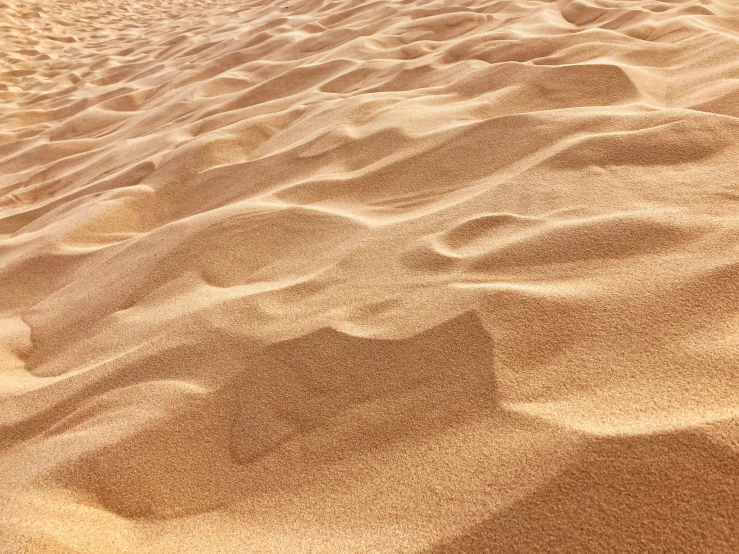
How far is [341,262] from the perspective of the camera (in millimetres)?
1145

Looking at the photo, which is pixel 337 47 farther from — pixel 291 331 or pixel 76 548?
pixel 76 548

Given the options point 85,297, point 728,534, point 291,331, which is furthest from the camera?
point 85,297

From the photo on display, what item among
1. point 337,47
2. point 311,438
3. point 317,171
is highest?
point 337,47

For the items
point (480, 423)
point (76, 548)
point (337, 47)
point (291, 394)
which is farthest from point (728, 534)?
point (337, 47)

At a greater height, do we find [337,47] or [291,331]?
[337,47]

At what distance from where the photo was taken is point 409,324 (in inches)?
35.7

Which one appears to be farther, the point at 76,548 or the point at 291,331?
the point at 291,331

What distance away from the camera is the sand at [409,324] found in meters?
0.63

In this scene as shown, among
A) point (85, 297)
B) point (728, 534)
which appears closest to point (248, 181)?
point (85, 297)

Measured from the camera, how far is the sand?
2.07 ft

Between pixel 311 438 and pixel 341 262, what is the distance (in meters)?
0.44

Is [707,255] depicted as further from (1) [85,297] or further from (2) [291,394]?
(1) [85,297]

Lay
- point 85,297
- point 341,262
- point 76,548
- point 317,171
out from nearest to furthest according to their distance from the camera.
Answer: point 76,548 → point 341,262 → point 85,297 → point 317,171

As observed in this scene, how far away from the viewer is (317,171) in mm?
1587
